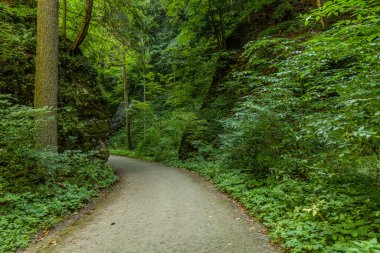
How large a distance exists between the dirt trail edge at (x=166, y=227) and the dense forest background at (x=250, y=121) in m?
0.51

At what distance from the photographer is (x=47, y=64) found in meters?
7.54

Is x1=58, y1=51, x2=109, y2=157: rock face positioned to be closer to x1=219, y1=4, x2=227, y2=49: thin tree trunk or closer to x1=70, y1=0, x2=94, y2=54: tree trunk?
x1=70, y1=0, x2=94, y2=54: tree trunk

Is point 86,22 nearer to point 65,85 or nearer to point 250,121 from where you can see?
point 65,85

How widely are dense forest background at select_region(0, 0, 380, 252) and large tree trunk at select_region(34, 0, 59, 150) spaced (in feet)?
1.87

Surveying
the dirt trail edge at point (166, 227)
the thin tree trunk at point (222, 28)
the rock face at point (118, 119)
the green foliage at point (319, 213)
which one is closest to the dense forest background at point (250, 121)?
the green foliage at point (319, 213)

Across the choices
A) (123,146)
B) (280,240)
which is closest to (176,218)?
(280,240)

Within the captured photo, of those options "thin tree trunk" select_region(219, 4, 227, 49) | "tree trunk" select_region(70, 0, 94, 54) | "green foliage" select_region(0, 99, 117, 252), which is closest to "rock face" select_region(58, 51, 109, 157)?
"tree trunk" select_region(70, 0, 94, 54)

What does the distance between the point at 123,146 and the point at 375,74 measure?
82.8 ft

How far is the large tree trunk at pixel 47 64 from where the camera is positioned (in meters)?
7.44

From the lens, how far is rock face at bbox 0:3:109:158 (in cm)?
842

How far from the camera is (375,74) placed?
352 cm

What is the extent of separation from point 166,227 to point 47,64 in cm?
595

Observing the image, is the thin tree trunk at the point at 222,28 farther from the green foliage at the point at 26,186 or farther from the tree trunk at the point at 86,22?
the green foliage at the point at 26,186

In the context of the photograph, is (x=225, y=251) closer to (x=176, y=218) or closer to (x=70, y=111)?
(x=176, y=218)
